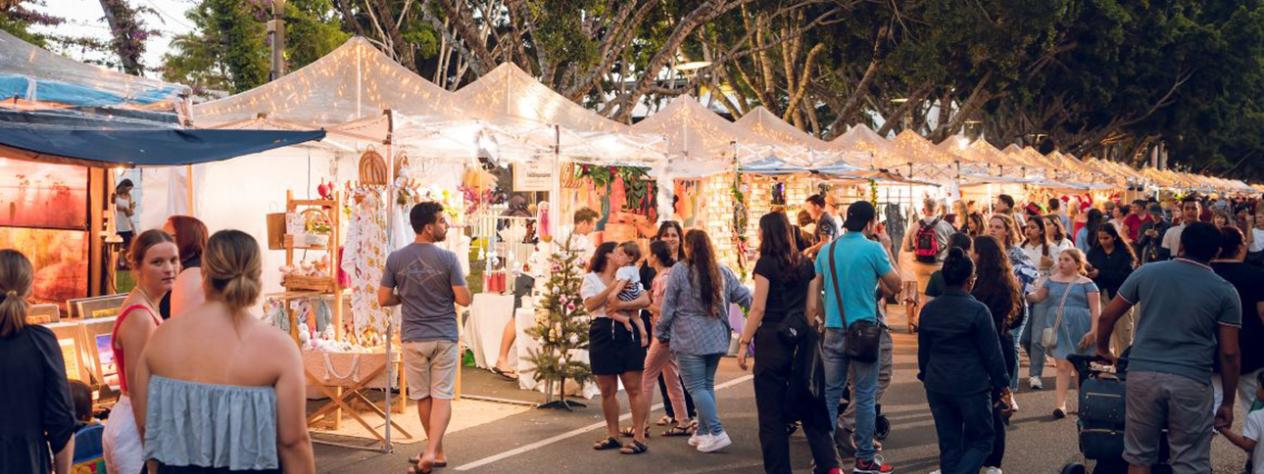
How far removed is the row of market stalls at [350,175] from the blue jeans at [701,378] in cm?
214

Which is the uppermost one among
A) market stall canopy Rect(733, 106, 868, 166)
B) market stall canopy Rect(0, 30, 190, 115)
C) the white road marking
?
market stall canopy Rect(733, 106, 868, 166)

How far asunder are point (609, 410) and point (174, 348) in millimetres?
5131

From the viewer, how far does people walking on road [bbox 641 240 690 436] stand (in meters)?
8.65

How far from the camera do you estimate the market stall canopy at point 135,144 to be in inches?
267

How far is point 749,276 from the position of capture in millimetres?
14781

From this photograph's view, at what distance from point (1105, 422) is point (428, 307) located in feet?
13.6

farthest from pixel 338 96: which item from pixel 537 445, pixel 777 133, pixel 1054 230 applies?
pixel 777 133

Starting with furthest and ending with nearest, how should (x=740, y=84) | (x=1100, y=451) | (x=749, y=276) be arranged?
1. (x=740, y=84)
2. (x=749, y=276)
3. (x=1100, y=451)

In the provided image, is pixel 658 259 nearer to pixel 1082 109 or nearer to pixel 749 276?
pixel 749 276

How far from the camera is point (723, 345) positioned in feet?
25.7

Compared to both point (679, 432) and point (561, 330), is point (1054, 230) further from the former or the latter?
point (561, 330)

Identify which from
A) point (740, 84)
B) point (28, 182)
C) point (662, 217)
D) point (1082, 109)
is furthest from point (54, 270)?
point (1082, 109)

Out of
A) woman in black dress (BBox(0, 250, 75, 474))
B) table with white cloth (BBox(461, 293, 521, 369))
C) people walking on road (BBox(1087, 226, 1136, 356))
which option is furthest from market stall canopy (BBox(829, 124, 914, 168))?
woman in black dress (BBox(0, 250, 75, 474))

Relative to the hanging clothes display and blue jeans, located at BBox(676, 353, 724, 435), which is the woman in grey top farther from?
the hanging clothes display
